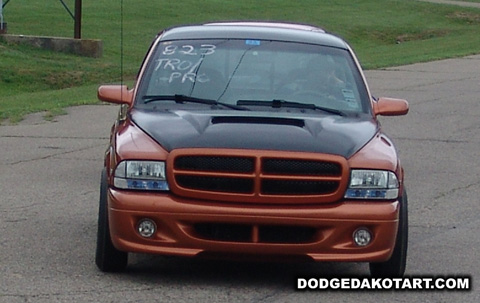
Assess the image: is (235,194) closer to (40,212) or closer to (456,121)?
(40,212)

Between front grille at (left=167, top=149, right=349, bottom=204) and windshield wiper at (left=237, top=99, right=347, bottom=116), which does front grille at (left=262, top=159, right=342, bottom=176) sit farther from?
windshield wiper at (left=237, top=99, right=347, bottom=116)

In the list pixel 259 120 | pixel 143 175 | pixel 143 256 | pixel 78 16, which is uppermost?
pixel 259 120

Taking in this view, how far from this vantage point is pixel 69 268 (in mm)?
7309

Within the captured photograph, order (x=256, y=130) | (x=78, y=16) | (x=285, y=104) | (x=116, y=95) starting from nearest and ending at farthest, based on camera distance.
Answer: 1. (x=256, y=130)
2. (x=285, y=104)
3. (x=116, y=95)
4. (x=78, y=16)

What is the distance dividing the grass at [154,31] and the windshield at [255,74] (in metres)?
8.26

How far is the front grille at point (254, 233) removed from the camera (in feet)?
21.7

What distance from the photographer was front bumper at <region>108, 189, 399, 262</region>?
6.56 meters

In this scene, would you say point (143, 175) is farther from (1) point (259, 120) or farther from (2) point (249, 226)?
(1) point (259, 120)

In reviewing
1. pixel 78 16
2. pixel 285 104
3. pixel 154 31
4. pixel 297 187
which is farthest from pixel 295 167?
pixel 154 31

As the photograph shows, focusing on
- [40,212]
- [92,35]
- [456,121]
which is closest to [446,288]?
→ [40,212]

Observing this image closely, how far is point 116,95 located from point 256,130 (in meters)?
1.37

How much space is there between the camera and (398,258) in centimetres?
700

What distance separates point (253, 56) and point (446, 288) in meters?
2.14

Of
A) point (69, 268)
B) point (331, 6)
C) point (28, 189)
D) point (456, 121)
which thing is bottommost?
point (331, 6)
